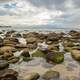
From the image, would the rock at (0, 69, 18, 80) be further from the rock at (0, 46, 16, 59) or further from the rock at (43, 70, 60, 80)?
the rock at (0, 46, 16, 59)

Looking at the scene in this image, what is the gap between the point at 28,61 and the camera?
35.1 ft

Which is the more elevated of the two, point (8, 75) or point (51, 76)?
point (8, 75)

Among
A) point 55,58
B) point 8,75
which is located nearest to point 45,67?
point 55,58

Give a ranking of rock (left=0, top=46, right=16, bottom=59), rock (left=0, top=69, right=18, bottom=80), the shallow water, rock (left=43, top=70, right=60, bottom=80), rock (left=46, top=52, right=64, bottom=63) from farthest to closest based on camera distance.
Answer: rock (left=0, top=46, right=16, bottom=59)
rock (left=46, top=52, right=64, bottom=63)
the shallow water
rock (left=43, top=70, right=60, bottom=80)
rock (left=0, top=69, right=18, bottom=80)

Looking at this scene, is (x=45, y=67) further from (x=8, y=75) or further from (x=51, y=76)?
(x=8, y=75)

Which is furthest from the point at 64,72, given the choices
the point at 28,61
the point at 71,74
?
the point at 28,61

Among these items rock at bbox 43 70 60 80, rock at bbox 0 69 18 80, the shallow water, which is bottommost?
the shallow water

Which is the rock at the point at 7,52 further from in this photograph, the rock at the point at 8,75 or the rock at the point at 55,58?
the rock at the point at 8,75

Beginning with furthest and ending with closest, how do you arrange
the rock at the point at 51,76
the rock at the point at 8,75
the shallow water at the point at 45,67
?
1. the shallow water at the point at 45,67
2. the rock at the point at 51,76
3. the rock at the point at 8,75

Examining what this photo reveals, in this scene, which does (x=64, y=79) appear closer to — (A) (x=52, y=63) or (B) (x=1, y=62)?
(A) (x=52, y=63)

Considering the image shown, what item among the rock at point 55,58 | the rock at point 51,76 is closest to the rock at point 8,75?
the rock at point 51,76

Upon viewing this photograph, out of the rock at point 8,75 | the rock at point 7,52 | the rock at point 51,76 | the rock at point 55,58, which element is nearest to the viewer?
the rock at point 8,75

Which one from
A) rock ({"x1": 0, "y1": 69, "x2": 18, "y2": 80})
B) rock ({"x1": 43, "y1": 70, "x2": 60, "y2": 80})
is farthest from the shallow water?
rock ({"x1": 0, "y1": 69, "x2": 18, "y2": 80})

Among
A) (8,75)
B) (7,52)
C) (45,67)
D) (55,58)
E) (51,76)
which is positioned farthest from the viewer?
(7,52)
